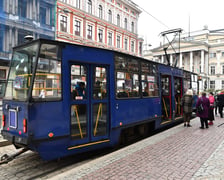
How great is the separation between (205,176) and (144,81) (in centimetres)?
404

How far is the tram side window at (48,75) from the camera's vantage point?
14.7 ft

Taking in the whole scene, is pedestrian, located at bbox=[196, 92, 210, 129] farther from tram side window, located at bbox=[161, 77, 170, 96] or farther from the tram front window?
the tram front window

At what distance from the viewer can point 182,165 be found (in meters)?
4.52

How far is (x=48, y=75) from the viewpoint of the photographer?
4.63 metres

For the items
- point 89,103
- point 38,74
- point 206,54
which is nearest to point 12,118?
point 38,74

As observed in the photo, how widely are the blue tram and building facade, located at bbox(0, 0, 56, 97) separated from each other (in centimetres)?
1831

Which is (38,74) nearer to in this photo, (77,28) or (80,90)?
(80,90)

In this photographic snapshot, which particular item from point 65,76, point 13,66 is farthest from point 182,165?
point 13,66

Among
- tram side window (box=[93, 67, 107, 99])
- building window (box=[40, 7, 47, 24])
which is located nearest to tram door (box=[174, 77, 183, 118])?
tram side window (box=[93, 67, 107, 99])

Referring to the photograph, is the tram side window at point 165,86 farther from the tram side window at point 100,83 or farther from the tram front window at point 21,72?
the tram front window at point 21,72

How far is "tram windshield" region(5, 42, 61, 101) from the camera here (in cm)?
446

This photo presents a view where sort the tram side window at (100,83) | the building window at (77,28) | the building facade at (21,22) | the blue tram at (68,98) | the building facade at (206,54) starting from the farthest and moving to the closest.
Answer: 1. the building facade at (206,54)
2. the building window at (77,28)
3. the building facade at (21,22)
4. the tram side window at (100,83)
5. the blue tram at (68,98)

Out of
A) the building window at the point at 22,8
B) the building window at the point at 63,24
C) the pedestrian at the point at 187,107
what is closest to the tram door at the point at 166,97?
the pedestrian at the point at 187,107

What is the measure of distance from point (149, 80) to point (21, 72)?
15.0 ft
